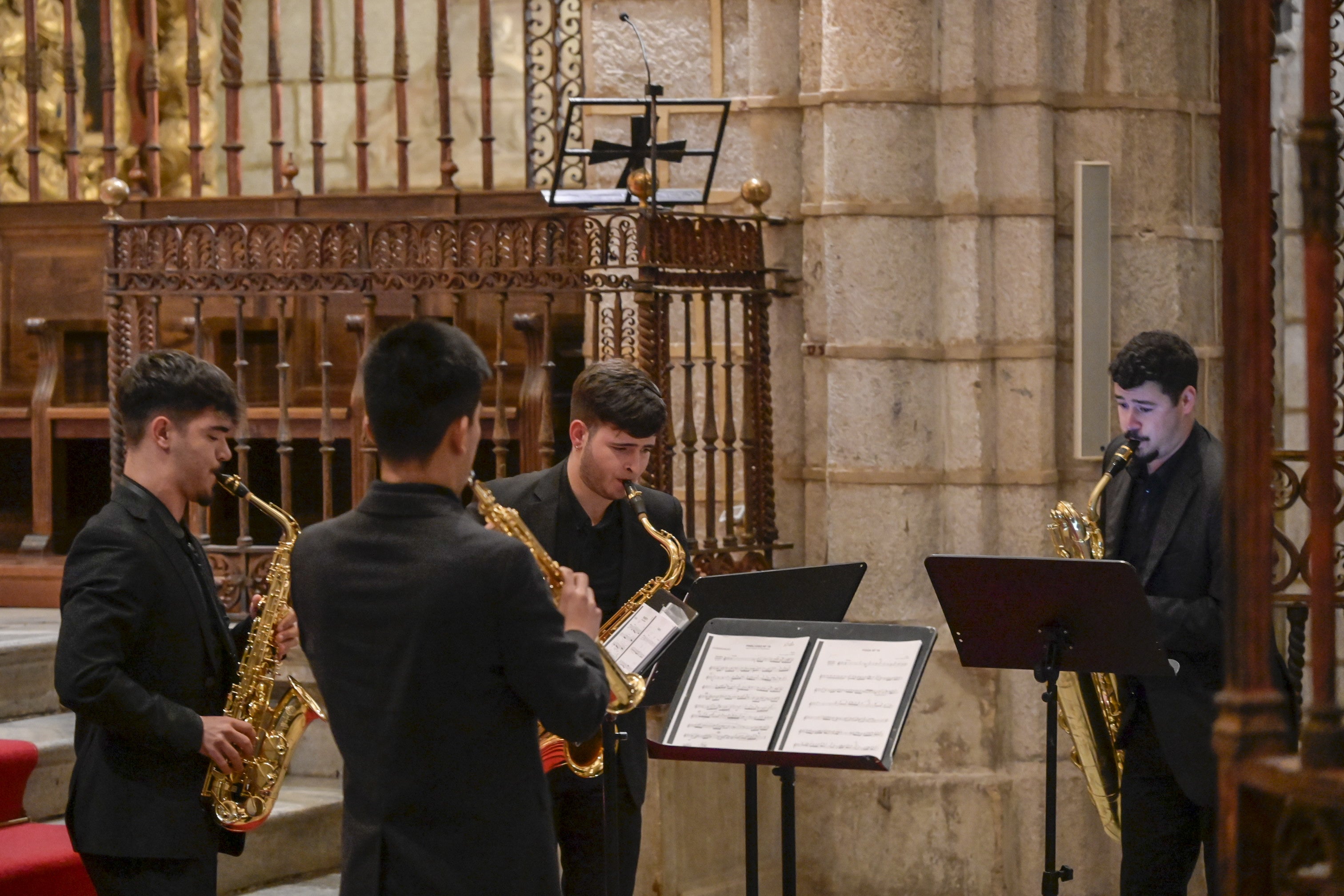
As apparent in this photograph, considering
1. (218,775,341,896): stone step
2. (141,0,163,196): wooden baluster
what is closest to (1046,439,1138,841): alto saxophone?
(218,775,341,896): stone step

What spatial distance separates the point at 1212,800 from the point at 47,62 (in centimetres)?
697

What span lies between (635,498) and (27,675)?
112 inches

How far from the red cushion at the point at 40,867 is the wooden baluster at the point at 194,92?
3.12 metres

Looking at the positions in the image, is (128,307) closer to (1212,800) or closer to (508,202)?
(508,202)

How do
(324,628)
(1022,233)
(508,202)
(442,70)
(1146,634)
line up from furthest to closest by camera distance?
1. (508,202)
2. (442,70)
3. (1022,233)
4. (1146,634)
5. (324,628)

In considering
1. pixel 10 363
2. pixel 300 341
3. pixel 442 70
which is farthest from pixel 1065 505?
pixel 10 363

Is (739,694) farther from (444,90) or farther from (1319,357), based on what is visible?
(444,90)

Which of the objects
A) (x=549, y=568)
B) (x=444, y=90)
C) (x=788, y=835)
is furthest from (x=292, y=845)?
(x=444, y=90)

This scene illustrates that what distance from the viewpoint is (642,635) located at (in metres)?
3.43

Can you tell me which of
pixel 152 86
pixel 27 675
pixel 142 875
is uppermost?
pixel 152 86

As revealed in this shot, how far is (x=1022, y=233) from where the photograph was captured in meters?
5.61

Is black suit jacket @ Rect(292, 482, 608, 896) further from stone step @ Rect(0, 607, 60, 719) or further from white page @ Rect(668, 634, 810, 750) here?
stone step @ Rect(0, 607, 60, 719)

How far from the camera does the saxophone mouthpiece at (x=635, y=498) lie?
3844mm

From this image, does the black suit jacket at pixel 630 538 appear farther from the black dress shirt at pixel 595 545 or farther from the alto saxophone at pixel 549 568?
the alto saxophone at pixel 549 568
